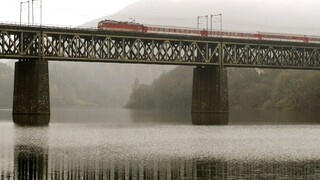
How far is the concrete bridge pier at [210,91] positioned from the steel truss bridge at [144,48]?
2103mm

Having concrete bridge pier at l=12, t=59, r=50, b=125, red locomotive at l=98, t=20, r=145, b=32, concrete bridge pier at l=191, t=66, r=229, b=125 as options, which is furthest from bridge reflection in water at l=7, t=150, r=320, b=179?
concrete bridge pier at l=191, t=66, r=229, b=125

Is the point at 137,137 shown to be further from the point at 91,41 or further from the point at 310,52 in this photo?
the point at 310,52

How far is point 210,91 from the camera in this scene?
125 m

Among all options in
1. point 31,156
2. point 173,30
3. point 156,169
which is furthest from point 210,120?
point 156,169

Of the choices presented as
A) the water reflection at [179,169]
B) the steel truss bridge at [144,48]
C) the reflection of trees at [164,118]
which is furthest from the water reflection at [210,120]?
the water reflection at [179,169]

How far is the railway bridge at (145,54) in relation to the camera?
107m

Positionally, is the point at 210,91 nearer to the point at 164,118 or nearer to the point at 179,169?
the point at 164,118

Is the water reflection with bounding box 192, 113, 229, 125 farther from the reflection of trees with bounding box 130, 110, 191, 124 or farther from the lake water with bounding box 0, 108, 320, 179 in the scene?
the lake water with bounding box 0, 108, 320, 179

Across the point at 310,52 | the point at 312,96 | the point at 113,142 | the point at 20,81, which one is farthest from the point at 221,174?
the point at 312,96

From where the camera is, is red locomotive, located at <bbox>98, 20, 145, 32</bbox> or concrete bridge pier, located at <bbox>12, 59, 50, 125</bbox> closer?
concrete bridge pier, located at <bbox>12, 59, 50, 125</bbox>

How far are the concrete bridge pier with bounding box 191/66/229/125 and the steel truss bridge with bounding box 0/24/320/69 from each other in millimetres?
2103

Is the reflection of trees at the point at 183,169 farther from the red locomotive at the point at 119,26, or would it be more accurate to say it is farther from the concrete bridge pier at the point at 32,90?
the red locomotive at the point at 119,26

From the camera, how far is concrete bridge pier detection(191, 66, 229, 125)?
4887 inches

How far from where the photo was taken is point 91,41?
114875 mm
